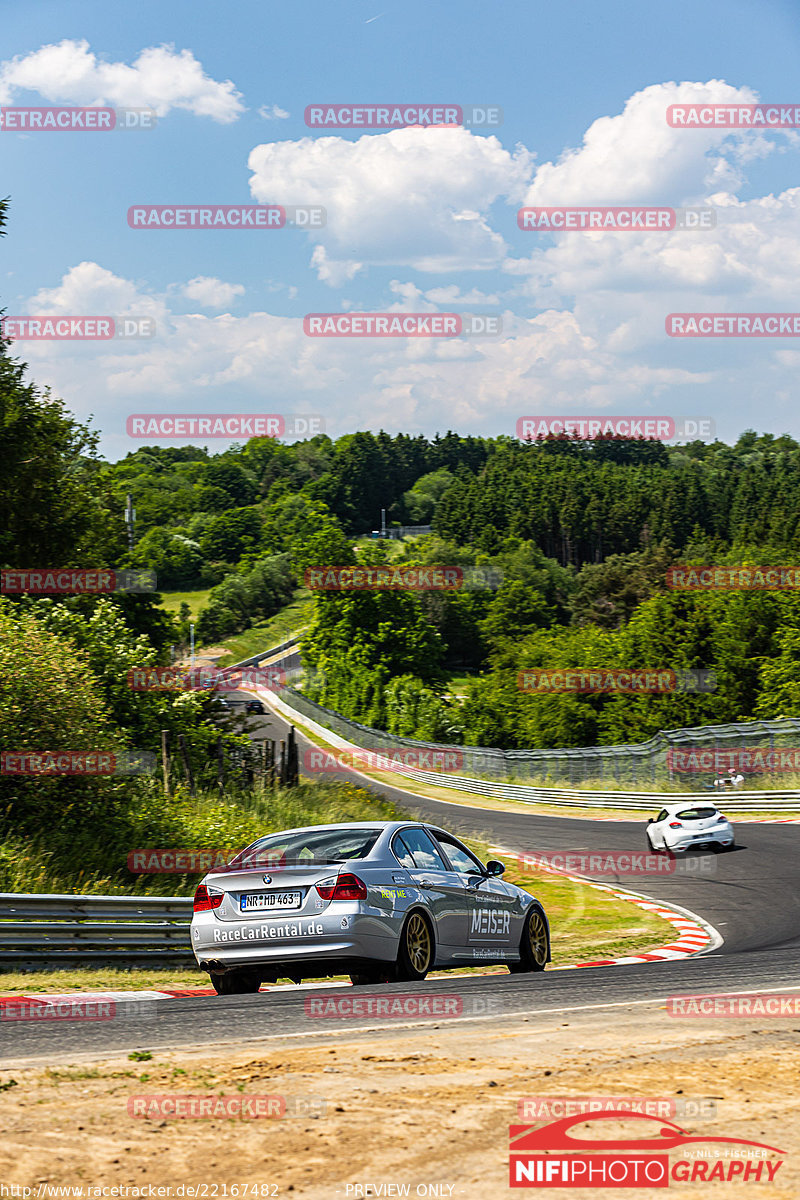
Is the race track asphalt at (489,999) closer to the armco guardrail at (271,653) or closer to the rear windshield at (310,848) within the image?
the rear windshield at (310,848)

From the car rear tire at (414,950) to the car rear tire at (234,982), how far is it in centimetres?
123

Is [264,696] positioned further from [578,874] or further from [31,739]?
[31,739]

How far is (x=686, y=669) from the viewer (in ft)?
244

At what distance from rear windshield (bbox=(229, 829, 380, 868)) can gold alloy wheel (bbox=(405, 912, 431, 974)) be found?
672 millimetres

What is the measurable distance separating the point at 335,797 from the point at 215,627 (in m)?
124

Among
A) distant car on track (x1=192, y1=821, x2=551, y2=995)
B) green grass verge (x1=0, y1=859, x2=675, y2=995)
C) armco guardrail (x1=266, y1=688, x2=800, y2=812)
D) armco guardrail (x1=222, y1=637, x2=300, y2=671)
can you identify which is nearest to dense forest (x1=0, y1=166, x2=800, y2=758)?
green grass verge (x1=0, y1=859, x2=675, y2=995)


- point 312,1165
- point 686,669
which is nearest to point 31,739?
point 312,1165

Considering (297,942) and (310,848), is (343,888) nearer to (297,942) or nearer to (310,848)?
(297,942)

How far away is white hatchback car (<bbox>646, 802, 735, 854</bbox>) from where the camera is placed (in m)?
25.6

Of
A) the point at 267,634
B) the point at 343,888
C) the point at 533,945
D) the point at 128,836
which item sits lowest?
the point at 533,945

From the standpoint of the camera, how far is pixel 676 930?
16.4 m

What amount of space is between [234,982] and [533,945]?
10.7 ft

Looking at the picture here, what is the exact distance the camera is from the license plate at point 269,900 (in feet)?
28.9

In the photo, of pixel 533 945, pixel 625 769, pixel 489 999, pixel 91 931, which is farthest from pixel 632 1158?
pixel 625 769
